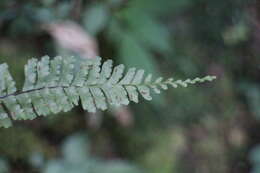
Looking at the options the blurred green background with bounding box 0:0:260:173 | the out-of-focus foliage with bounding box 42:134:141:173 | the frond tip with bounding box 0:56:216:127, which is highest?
the blurred green background with bounding box 0:0:260:173

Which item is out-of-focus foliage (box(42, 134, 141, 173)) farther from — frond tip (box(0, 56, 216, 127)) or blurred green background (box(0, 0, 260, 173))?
frond tip (box(0, 56, 216, 127))

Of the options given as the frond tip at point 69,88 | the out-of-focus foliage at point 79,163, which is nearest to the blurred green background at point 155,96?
the out-of-focus foliage at point 79,163

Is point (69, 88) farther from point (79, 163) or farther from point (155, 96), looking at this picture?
point (155, 96)

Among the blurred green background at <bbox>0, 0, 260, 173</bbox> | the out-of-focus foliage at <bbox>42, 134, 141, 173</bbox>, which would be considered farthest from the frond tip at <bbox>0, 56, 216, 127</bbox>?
the out-of-focus foliage at <bbox>42, 134, 141, 173</bbox>

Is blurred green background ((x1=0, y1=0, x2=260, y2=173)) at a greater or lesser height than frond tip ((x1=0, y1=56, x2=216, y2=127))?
greater

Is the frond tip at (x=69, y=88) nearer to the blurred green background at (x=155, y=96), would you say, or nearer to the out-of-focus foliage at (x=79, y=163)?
the blurred green background at (x=155, y=96)

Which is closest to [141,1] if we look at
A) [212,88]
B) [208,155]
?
[212,88]
